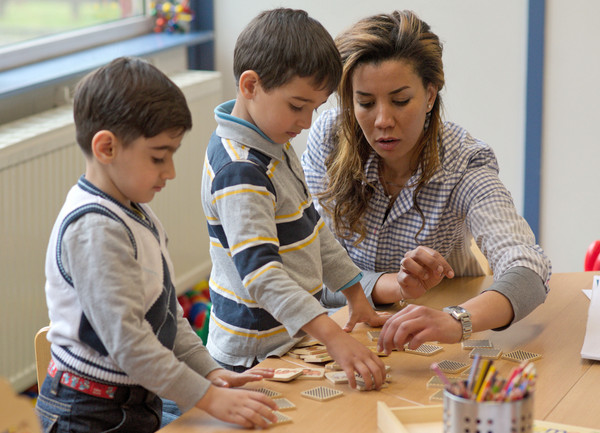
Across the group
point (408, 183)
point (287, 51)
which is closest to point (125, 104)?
point (287, 51)

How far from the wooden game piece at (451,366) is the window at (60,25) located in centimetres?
220

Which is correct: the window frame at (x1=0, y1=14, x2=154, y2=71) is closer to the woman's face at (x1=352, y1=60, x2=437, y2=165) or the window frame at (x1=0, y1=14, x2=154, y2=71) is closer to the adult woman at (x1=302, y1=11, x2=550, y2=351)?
the adult woman at (x1=302, y1=11, x2=550, y2=351)

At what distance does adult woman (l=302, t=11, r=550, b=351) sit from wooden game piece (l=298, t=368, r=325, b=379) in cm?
31

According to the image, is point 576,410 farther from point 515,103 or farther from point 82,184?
point 515,103

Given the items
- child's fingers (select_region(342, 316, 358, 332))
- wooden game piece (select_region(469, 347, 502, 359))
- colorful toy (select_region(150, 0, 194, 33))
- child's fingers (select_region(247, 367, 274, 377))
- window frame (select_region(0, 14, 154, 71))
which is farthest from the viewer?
colorful toy (select_region(150, 0, 194, 33))

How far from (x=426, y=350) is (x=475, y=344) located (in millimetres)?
98

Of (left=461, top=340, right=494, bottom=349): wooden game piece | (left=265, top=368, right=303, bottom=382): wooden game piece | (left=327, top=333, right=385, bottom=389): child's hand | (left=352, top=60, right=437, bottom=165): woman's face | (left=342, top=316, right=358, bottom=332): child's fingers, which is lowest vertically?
(left=342, top=316, right=358, bottom=332): child's fingers

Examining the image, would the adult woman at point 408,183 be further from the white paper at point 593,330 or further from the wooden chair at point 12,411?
the wooden chair at point 12,411

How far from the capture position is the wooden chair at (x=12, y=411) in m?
0.94

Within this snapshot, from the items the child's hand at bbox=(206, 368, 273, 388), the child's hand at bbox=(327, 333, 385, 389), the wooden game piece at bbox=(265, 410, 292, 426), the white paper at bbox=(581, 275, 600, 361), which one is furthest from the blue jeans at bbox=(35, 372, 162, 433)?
the white paper at bbox=(581, 275, 600, 361)

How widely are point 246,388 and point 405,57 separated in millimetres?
842

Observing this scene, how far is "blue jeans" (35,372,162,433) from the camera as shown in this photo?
4.04ft

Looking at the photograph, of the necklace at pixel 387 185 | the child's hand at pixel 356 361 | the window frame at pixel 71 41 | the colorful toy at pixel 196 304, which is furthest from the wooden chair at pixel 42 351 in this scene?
the window frame at pixel 71 41

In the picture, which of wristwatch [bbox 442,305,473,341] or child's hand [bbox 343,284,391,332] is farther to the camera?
child's hand [bbox 343,284,391,332]
